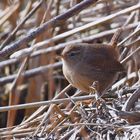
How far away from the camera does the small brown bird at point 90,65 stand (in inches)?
153

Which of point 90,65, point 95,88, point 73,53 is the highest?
point 73,53

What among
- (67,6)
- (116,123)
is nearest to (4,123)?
(67,6)

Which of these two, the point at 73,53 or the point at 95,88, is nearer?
the point at 95,88

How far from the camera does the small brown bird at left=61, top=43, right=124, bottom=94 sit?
12.7ft

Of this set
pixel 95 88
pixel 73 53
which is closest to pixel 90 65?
pixel 73 53

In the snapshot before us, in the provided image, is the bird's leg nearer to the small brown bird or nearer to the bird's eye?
the small brown bird

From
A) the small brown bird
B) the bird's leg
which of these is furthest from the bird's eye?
the bird's leg

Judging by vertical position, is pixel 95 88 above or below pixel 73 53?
below

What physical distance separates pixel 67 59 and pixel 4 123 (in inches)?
57.8

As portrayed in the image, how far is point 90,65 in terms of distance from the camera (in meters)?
4.04

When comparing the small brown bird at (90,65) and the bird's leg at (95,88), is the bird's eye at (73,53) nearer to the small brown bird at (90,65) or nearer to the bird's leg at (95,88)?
the small brown bird at (90,65)

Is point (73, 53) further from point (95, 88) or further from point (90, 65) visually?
point (95, 88)

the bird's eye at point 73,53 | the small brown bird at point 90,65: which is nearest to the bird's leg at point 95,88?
the small brown bird at point 90,65

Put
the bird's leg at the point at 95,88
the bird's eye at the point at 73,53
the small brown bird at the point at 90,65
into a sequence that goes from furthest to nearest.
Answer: the bird's eye at the point at 73,53, the small brown bird at the point at 90,65, the bird's leg at the point at 95,88
